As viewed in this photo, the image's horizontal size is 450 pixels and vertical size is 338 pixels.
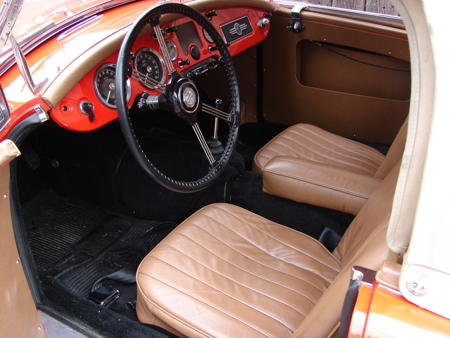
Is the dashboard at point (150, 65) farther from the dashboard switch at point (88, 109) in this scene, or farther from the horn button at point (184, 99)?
the horn button at point (184, 99)

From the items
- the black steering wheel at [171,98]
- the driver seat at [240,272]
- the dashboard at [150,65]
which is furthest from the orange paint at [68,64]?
the driver seat at [240,272]

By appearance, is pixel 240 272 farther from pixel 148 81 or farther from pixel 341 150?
pixel 341 150

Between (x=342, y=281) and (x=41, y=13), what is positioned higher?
(x=41, y=13)

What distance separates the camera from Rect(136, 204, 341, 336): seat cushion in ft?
3.77

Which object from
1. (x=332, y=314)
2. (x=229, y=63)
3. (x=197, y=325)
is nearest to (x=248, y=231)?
(x=197, y=325)

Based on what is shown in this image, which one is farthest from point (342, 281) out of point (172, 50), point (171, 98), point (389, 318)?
point (172, 50)

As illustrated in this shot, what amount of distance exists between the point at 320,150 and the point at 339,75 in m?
0.45

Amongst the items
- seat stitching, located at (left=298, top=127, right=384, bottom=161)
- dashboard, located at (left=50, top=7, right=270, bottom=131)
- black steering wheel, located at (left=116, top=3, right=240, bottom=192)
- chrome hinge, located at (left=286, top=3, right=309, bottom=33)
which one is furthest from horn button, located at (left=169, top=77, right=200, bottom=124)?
chrome hinge, located at (left=286, top=3, right=309, bottom=33)

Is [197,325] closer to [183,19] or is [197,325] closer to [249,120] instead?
[183,19]

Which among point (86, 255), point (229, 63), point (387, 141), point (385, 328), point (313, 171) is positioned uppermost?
point (229, 63)

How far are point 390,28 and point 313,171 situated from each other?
34.7 inches

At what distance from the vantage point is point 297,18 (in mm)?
2129

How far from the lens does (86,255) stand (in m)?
1.87

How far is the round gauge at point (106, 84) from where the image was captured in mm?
1402
